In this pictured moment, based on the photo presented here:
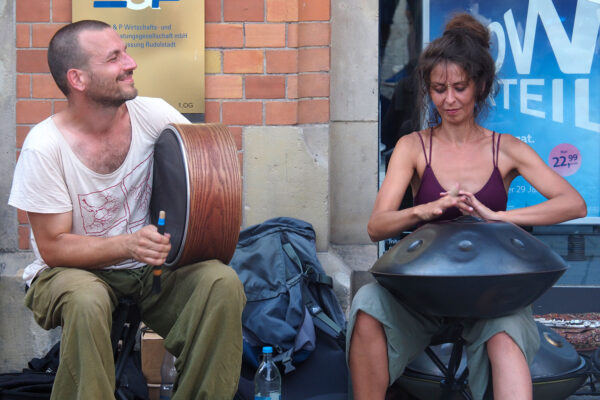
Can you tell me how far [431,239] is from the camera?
220cm

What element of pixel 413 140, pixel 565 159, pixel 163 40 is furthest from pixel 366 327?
pixel 565 159

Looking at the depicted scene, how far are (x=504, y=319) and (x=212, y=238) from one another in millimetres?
941

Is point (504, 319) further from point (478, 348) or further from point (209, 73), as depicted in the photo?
point (209, 73)

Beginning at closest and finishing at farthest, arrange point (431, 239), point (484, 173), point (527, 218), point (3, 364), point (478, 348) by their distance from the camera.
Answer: point (431, 239) → point (478, 348) → point (527, 218) → point (484, 173) → point (3, 364)

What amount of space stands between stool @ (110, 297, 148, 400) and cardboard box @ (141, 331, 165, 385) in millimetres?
584

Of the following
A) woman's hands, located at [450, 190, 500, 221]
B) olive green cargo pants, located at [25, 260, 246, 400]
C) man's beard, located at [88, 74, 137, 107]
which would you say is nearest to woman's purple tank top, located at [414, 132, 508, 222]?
woman's hands, located at [450, 190, 500, 221]

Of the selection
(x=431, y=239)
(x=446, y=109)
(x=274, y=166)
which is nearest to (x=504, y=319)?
(x=431, y=239)

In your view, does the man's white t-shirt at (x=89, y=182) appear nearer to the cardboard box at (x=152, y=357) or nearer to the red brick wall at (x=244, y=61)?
the cardboard box at (x=152, y=357)

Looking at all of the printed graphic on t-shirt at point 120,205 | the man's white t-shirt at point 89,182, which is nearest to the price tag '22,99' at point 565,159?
the man's white t-shirt at point 89,182

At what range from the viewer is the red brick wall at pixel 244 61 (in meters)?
3.57

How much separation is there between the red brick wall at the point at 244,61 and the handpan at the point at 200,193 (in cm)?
109

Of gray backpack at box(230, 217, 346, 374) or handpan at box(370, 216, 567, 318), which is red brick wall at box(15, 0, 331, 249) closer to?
gray backpack at box(230, 217, 346, 374)

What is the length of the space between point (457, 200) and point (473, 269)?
0.39 m

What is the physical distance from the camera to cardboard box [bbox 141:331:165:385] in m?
3.21
